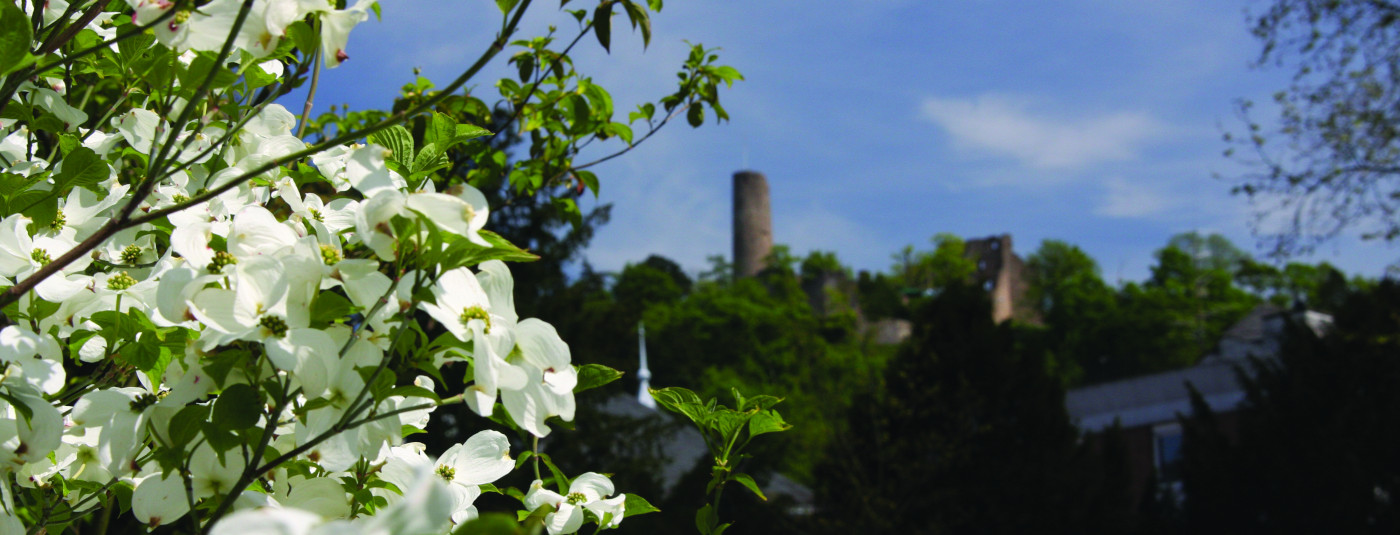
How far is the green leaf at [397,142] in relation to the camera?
3.01 feet

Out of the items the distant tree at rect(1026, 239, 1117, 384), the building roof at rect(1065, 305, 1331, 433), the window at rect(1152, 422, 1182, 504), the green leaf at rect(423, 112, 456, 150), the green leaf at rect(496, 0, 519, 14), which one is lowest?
the window at rect(1152, 422, 1182, 504)

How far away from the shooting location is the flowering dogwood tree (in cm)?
74

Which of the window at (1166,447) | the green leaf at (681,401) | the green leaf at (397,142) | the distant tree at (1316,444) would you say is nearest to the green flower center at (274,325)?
the green leaf at (397,142)

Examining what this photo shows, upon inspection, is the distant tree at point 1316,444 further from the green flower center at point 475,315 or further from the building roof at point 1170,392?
the green flower center at point 475,315

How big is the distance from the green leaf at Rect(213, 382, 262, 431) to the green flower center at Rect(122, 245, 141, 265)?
56cm

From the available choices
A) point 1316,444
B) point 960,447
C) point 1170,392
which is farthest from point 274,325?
point 1170,392

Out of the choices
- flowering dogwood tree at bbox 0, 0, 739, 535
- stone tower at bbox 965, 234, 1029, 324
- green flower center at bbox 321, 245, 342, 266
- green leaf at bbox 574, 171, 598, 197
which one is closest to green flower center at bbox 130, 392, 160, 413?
flowering dogwood tree at bbox 0, 0, 739, 535

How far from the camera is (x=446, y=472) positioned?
1130 mm

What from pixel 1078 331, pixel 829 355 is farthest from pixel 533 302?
pixel 1078 331

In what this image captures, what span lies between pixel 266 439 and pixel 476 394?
17cm

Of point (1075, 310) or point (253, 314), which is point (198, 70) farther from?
point (1075, 310)

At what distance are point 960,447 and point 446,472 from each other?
9.25 m

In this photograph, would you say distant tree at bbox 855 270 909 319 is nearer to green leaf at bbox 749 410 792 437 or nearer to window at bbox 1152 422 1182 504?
window at bbox 1152 422 1182 504

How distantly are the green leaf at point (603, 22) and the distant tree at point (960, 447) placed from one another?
879 centimetres
